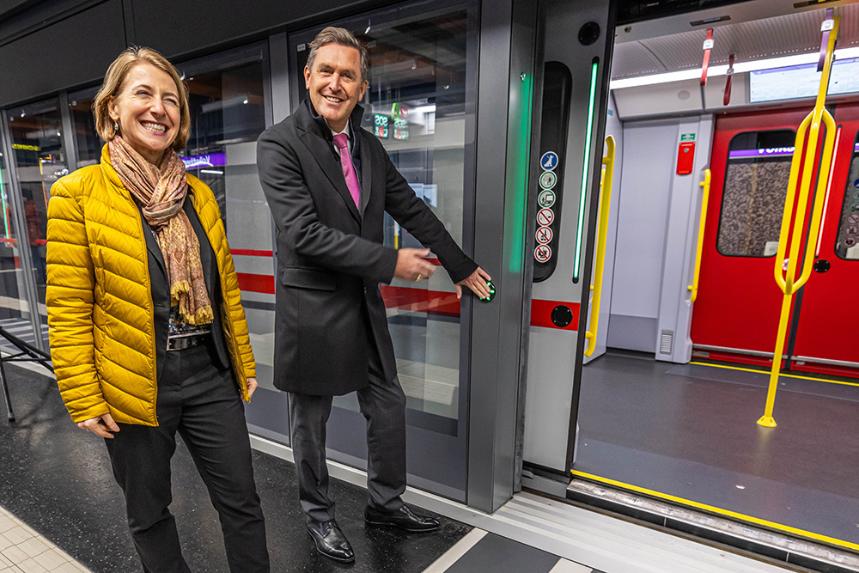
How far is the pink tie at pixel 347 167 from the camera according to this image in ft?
6.09

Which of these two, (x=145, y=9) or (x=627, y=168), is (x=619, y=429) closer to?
(x=627, y=168)

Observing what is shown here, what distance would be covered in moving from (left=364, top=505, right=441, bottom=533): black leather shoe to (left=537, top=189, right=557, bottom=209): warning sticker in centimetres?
155

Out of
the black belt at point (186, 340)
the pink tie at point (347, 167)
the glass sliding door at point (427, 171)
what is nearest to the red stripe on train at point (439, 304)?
the glass sliding door at point (427, 171)

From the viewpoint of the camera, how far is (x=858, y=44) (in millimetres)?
3131

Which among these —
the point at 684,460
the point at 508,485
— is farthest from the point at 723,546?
the point at 508,485

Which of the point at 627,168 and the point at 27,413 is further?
the point at 627,168

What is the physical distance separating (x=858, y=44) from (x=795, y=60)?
1.09ft

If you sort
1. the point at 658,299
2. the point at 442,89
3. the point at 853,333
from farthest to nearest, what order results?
the point at 658,299 < the point at 853,333 < the point at 442,89

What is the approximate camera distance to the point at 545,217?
91.0 inches

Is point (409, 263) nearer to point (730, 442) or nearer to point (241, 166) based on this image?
point (241, 166)

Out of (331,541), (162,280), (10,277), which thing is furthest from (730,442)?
(10,277)

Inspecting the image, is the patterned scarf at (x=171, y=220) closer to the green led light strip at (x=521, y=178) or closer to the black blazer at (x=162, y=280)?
the black blazer at (x=162, y=280)

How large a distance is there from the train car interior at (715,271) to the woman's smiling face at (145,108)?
1.60 m

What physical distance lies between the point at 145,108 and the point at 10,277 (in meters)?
5.26
